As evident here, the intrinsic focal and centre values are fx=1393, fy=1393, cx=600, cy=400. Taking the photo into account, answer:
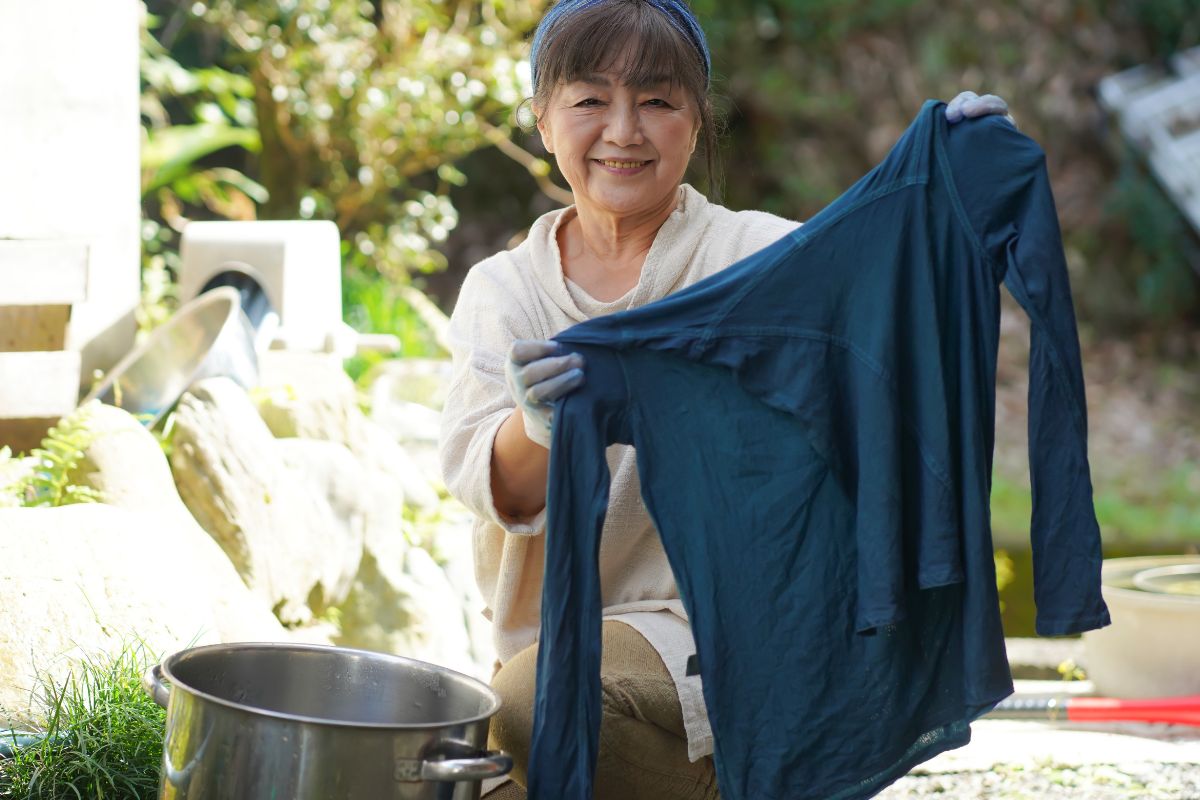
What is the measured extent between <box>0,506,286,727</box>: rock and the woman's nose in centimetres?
126

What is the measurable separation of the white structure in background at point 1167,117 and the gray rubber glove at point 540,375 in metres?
9.55

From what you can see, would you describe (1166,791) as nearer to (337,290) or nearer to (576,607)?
(576,607)

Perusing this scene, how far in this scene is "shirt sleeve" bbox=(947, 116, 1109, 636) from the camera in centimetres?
201

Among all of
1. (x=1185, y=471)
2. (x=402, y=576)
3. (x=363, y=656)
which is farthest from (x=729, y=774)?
(x=1185, y=471)

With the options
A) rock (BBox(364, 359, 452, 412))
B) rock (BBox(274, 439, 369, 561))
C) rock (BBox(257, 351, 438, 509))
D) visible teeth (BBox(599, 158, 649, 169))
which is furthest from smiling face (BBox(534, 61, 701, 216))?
rock (BBox(364, 359, 452, 412))

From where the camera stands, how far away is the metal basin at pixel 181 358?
434 cm

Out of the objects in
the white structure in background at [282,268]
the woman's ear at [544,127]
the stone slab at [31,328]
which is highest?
the white structure in background at [282,268]

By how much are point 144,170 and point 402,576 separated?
→ 421 cm

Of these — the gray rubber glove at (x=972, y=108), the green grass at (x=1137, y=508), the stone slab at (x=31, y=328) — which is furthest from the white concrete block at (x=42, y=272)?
the green grass at (x=1137, y=508)

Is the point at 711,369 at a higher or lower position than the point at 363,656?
Result: higher

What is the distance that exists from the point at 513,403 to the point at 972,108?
34.1 inches

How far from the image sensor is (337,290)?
6289mm

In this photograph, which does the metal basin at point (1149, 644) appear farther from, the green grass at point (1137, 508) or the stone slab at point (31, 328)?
the green grass at point (1137, 508)

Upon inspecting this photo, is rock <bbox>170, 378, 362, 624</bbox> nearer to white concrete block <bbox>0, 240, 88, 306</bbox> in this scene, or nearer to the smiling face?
white concrete block <bbox>0, 240, 88, 306</bbox>
